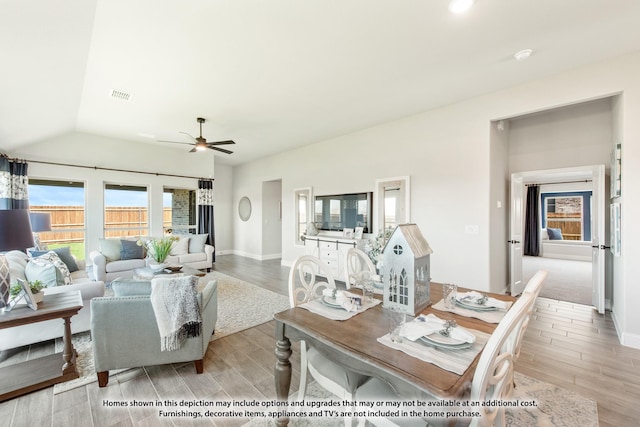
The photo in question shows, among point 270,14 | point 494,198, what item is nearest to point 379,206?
point 494,198

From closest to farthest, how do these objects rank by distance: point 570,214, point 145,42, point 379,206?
point 145,42 < point 379,206 < point 570,214

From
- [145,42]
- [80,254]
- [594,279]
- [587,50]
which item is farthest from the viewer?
[80,254]

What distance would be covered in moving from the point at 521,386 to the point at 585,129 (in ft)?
12.7

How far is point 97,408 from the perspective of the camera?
1910mm

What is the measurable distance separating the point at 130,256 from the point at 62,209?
1.93 meters

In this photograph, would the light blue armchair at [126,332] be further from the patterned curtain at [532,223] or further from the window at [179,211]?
the patterned curtain at [532,223]

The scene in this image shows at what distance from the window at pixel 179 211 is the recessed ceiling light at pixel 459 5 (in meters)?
6.84

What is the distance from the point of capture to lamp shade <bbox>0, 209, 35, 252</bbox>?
194cm

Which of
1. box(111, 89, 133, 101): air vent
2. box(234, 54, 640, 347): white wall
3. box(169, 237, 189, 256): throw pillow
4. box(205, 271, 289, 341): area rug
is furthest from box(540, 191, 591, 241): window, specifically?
box(111, 89, 133, 101): air vent

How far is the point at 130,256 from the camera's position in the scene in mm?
5086

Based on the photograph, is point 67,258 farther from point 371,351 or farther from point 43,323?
point 371,351

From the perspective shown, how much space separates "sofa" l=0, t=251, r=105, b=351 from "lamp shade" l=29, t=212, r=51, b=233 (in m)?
1.30

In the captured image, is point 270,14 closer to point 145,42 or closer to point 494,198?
point 145,42

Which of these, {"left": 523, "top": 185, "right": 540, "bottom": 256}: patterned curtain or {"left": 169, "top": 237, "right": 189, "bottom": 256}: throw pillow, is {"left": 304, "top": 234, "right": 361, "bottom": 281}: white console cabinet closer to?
{"left": 169, "top": 237, "right": 189, "bottom": 256}: throw pillow
